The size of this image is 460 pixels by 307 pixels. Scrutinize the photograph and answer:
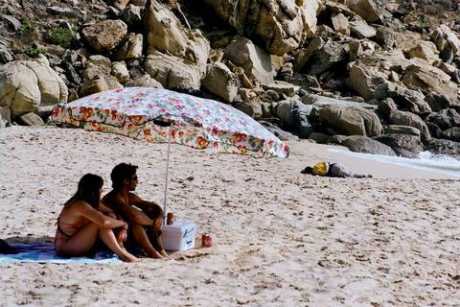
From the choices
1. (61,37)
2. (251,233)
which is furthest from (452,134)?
(251,233)

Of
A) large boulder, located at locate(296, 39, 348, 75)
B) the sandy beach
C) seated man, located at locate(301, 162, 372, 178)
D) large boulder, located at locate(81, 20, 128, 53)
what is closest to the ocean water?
the sandy beach

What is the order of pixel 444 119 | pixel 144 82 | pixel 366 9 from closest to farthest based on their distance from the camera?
pixel 144 82, pixel 444 119, pixel 366 9

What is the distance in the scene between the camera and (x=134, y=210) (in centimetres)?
704

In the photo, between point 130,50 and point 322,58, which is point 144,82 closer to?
point 130,50

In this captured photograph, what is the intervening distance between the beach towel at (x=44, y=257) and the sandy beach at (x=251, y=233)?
0.13 metres

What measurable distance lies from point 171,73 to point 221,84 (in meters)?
1.82

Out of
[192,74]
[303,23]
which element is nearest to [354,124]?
[192,74]

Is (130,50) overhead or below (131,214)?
overhead

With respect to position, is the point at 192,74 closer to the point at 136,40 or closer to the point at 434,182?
the point at 136,40

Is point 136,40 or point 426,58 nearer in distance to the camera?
point 136,40

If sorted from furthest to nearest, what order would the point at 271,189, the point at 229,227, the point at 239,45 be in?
the point at 239,45
the point at 271,189
the point at 229,227

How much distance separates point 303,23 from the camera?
1278 inches

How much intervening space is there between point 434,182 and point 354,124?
372 inches

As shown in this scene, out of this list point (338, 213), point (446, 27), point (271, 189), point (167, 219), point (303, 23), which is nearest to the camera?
point (167, 219)
